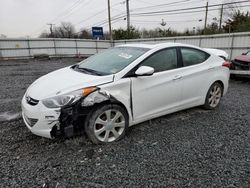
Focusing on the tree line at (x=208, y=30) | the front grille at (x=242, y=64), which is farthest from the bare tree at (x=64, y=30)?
the front grille at (x=242, y=64)

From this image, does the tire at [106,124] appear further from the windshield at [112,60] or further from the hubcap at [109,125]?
the windshield at [112,60]

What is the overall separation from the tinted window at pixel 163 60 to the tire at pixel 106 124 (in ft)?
2.92

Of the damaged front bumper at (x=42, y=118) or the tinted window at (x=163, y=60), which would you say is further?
the tinted window at (x=163, y=60)

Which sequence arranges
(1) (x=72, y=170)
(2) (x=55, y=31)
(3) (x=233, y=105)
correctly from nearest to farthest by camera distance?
(1) (x=72, y=170) → (3) (x=233, y=105) → (2) (x=55, y=31)

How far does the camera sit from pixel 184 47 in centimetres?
362

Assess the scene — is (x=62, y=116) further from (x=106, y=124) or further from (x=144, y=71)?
(x=144, y=71)

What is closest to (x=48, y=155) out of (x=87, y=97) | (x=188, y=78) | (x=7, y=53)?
(x=87, y=97)

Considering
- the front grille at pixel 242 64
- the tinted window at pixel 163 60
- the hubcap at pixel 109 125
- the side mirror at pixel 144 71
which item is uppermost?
the tinted window at pixel 163 60

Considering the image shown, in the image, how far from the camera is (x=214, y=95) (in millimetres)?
4113

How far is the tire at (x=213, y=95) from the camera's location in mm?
4008

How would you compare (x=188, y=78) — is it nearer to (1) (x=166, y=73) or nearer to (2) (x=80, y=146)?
Answer: (1) (x=166, y=73)

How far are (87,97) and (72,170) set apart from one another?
0.91 metres

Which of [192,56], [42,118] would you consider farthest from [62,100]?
[192,56]

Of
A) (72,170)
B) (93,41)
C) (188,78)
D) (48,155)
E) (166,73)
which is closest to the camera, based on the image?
(72,170)
